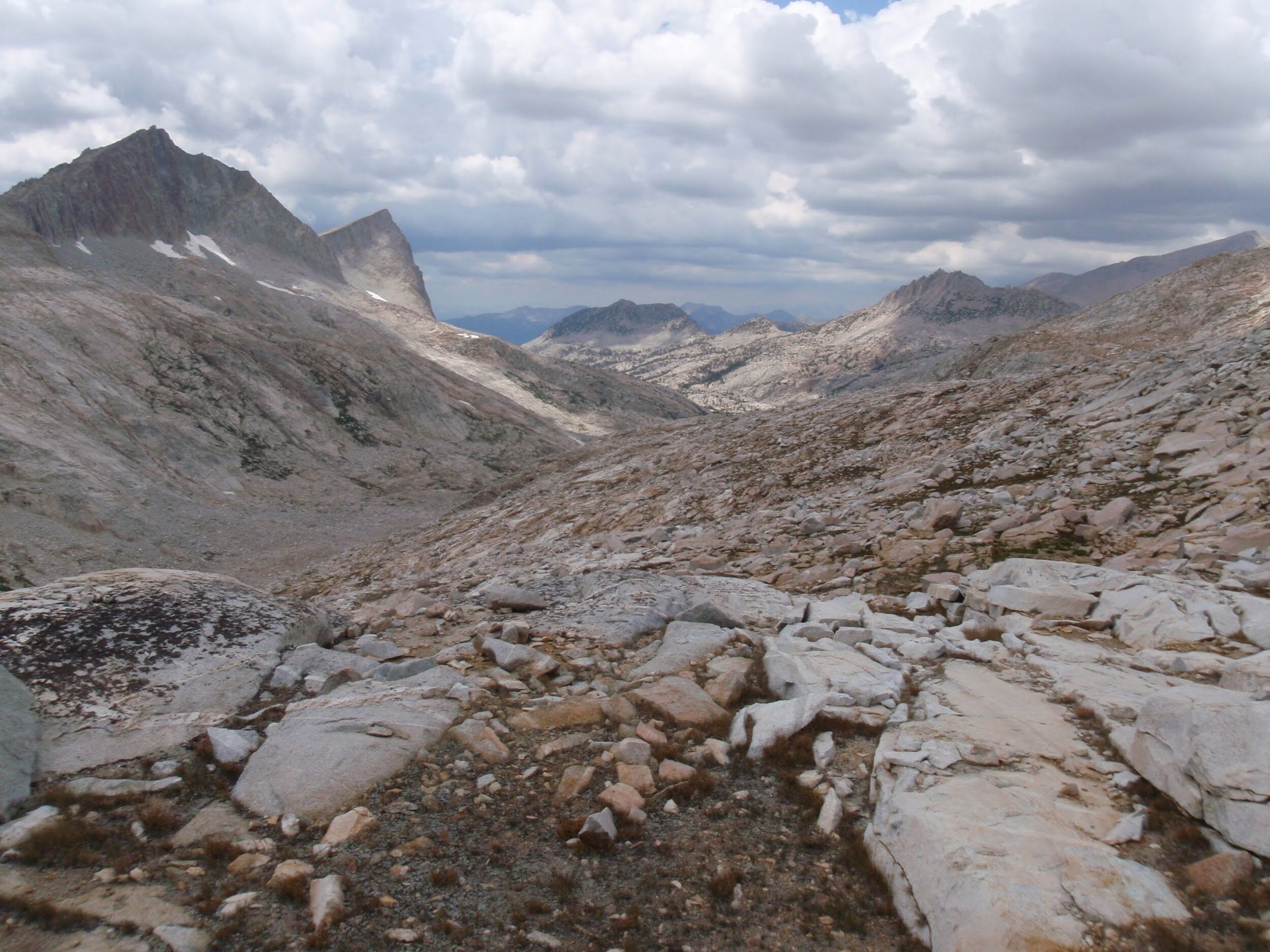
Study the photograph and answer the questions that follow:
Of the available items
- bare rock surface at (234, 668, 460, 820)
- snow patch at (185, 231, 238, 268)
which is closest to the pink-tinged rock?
bare rock surface at (234, 668, 460, 820)

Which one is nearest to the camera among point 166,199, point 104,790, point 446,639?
point 104,790

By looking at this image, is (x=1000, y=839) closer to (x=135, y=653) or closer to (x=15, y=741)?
(x=15, y=741)

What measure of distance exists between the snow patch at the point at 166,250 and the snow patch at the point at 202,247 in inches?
170

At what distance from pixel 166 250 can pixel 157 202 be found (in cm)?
1424

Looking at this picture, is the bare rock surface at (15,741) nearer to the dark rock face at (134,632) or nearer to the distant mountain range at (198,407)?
the dark rock face at (134,632)

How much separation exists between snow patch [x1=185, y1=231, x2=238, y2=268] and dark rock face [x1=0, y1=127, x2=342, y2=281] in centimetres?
155

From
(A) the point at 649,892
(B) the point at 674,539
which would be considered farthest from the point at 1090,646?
(B) the point at 674,539

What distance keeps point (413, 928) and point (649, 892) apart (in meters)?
2.07

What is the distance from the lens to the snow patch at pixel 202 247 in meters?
137

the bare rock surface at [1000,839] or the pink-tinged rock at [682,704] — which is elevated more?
the bare rock surface at [1000,839]

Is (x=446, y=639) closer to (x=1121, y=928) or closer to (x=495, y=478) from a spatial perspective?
(x=1121, y=928)

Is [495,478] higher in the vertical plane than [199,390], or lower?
lower

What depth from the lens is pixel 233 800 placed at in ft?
23.8

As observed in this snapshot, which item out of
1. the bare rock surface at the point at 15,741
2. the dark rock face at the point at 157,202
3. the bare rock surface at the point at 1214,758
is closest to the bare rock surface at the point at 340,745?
the bare rock surface at the point at 15,741
